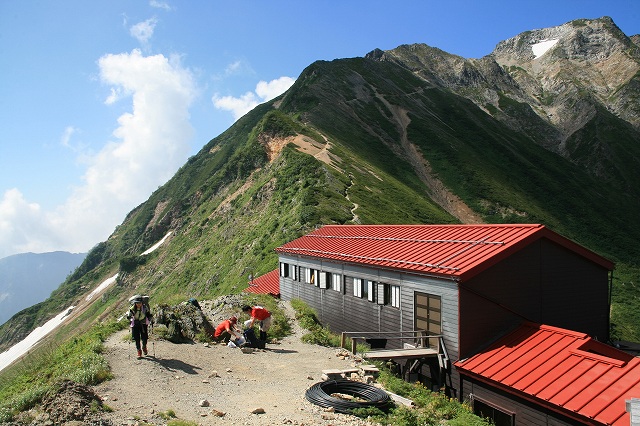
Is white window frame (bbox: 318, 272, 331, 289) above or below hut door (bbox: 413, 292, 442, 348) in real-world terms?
above

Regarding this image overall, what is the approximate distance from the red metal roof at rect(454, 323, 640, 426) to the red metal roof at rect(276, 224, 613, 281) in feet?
9.88

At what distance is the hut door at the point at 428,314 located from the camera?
60.0ft

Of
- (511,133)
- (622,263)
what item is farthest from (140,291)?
→ (511,133)

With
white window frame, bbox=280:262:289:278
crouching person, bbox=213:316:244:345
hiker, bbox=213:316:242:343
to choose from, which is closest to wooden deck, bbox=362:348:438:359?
crouching person, bbox=213:316:244:345

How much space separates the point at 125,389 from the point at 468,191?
270 feet

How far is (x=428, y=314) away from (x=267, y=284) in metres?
19.4

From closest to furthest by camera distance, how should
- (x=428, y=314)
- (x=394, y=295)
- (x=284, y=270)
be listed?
(x=428, y=314) < (x=394, y=295) < (x=284, y=270)

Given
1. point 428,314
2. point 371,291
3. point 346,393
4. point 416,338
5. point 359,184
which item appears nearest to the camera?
point 346,393

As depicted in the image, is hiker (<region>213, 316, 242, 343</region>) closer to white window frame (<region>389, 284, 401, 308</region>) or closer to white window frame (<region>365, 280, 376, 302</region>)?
white window frame (<region>365, 280, 376, 302</region>)

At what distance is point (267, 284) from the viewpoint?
3622 centimetres

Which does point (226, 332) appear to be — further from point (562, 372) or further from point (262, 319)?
point (562, 372)

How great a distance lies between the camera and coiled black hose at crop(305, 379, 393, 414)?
40.0 feet

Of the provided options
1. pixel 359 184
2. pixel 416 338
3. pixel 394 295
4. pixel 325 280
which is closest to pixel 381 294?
pixel 394 295

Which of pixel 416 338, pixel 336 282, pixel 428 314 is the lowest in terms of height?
pixel 416 338
